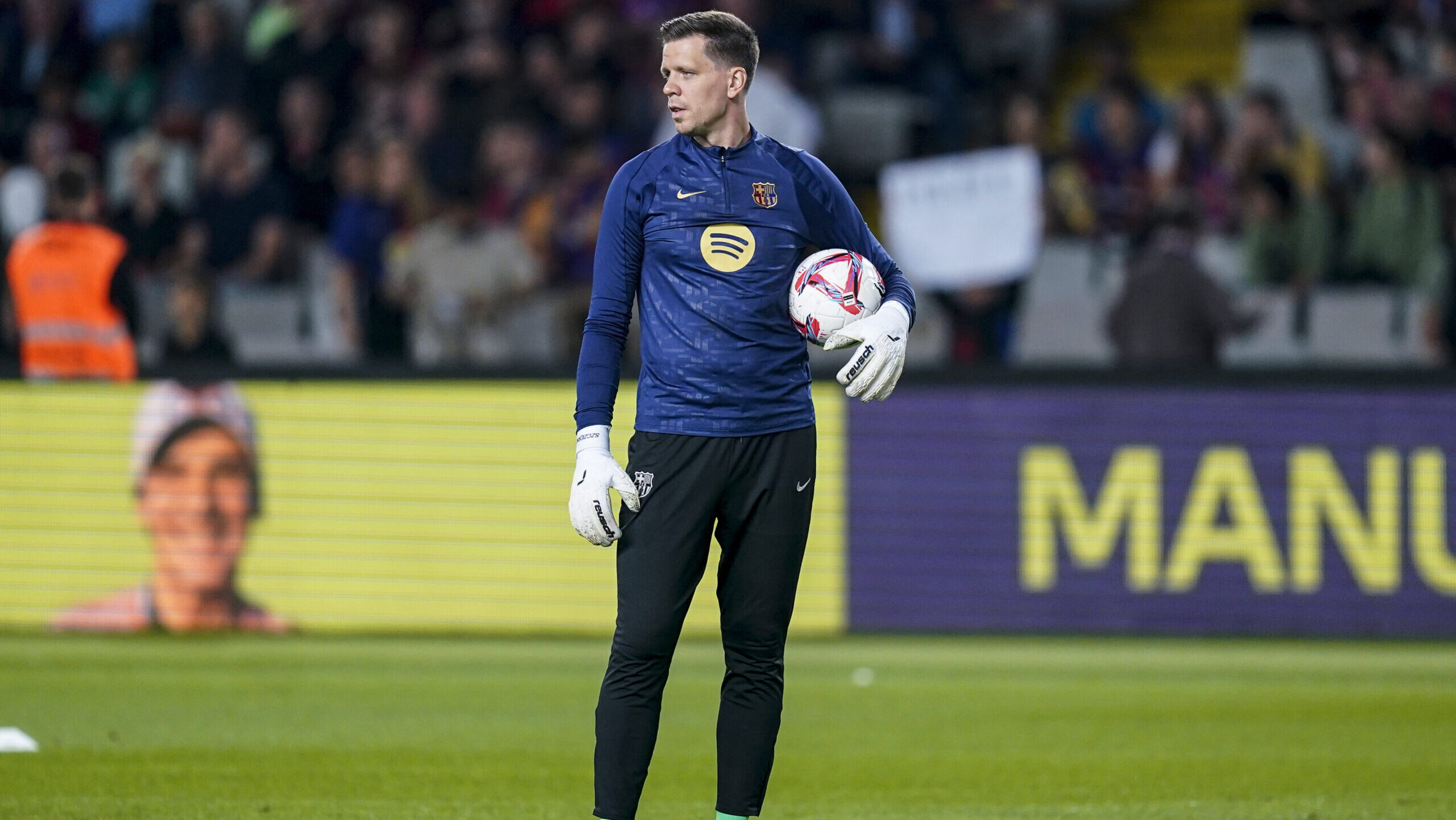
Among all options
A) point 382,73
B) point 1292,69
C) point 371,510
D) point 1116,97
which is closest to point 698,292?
point 371,510

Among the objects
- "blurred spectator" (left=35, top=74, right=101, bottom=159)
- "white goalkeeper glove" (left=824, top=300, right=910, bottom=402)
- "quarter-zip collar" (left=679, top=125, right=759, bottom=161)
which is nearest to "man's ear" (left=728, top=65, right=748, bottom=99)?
"quarter-zip collar" (left=679, top=125, right=759, bottom=161)

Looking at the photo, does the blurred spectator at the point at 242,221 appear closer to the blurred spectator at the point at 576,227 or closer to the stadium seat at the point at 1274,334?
the blurred spectator at the point at 576,227

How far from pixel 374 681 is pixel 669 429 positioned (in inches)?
176

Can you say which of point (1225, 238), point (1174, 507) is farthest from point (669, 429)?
point (1225, 238)

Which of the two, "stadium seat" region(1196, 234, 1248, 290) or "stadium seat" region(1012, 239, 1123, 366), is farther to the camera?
"stadium seat" region(1196, 234, 1248, 290)

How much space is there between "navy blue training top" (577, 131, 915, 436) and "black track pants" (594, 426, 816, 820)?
0.08 meters

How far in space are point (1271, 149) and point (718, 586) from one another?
9.35m

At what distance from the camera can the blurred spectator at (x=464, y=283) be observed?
12.9 m

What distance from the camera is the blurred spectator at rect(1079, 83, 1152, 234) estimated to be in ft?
44.7

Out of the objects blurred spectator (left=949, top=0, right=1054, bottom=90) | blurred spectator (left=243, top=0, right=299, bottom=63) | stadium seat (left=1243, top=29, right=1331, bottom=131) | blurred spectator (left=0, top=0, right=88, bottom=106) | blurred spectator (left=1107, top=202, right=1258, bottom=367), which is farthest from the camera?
blurred spectator (left=949, top=0, right=1054, bottom=90)

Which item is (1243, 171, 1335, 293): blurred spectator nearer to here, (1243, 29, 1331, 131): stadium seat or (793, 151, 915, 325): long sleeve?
(1243, 29, 1331, 131): stadium seat

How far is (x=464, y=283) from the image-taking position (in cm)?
1291

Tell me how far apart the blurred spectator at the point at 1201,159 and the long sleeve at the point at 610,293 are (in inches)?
358

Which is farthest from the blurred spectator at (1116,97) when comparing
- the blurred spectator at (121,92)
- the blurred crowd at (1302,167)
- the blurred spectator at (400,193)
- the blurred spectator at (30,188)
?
the blurred spectator at (30,188)
